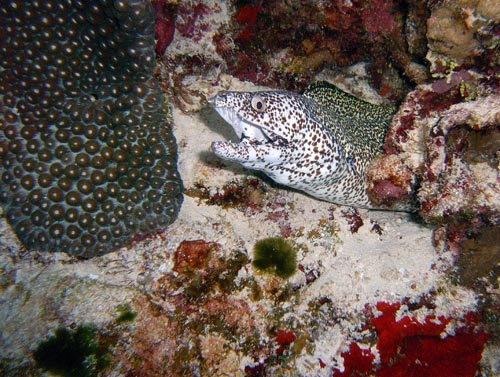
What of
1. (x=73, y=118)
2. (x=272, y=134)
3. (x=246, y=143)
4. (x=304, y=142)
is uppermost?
(x=304, y=142)

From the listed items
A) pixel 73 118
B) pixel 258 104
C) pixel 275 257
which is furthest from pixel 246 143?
pixel 73 118

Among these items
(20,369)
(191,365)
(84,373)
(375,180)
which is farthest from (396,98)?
(20,369)

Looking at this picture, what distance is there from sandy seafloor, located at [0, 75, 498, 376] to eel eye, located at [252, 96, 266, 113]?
1.22m

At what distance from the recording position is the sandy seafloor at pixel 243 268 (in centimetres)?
318

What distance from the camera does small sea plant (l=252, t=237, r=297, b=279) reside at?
377 centimetres

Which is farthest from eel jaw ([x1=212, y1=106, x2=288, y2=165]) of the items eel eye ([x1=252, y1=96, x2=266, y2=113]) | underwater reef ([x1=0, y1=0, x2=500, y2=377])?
underwater reef ([x1=0, y1=0, x2=500, y2=377])

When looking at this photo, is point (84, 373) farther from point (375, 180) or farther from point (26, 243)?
point (375, 180)

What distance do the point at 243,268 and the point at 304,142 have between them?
1.63 metres

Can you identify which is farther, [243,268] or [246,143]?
[243,268]

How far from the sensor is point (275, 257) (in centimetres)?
386

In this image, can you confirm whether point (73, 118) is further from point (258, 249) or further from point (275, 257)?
point (275, 257)

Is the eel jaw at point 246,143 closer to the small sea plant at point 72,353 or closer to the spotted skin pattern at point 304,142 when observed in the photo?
the spotted skin pattern at point 304,142

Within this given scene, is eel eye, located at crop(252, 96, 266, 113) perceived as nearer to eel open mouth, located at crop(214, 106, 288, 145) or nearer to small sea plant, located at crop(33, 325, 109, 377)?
eel open mouth, located at crop(214, 106, 288, 145)

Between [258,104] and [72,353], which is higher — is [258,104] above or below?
above
